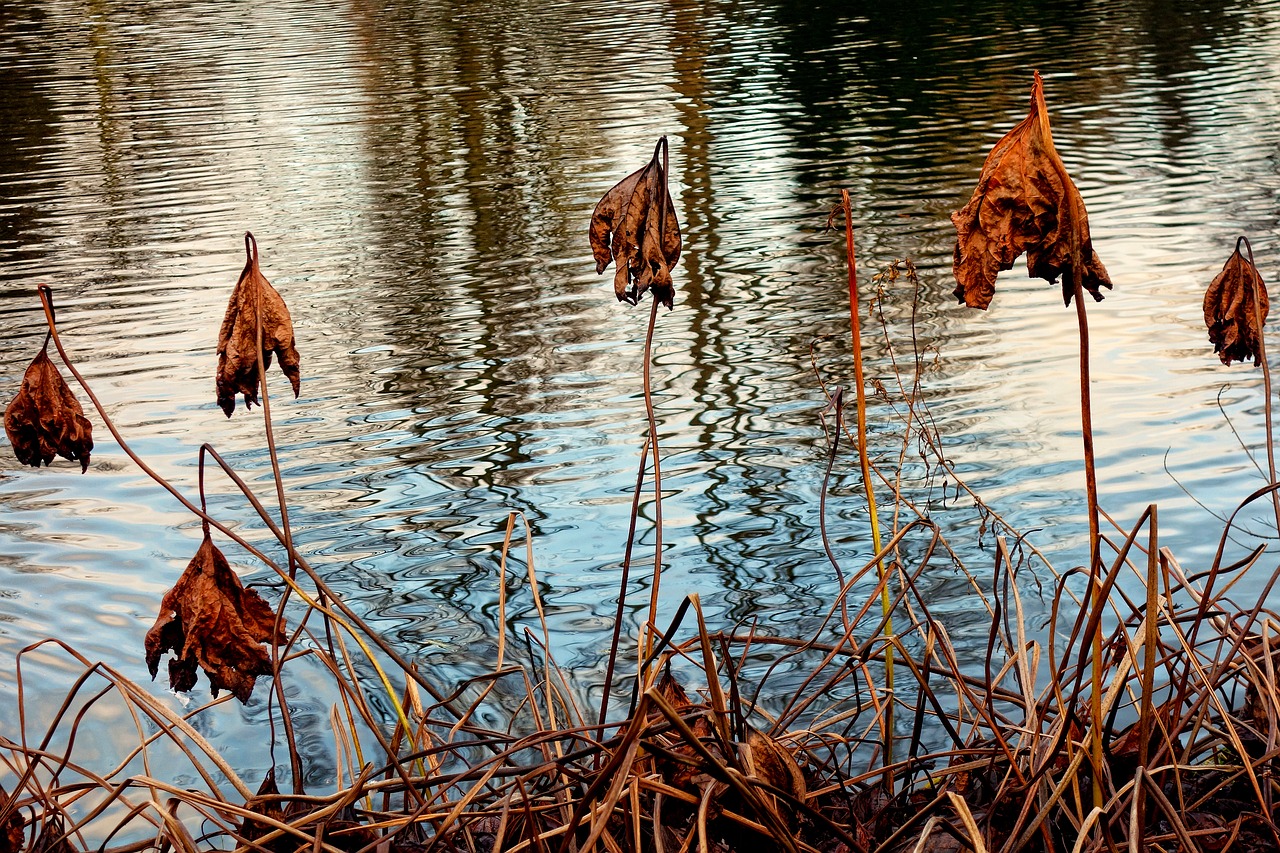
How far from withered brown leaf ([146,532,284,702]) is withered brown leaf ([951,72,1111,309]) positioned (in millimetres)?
1488

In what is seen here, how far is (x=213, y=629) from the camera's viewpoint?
2.66 m

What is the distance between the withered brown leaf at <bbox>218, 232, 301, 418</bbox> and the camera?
2580 millimetres

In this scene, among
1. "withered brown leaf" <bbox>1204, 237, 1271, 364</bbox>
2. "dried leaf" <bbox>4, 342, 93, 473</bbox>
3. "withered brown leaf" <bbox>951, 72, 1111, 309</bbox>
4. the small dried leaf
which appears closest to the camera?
"withered brown leaf" <bbox>951, 72, 1111, 309</bbox>

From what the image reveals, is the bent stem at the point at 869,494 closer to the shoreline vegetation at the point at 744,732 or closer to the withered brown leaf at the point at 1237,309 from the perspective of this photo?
the shoreline vegetation at the point at 744,732

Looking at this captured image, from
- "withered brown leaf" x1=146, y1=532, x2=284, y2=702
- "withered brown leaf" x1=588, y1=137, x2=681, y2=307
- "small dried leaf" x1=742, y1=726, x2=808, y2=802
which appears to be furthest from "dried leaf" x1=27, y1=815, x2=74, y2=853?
"withered brown leaf" x1=588, y1=137, x2=681, y2=307

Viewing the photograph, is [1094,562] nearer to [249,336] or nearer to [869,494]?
[869,494]

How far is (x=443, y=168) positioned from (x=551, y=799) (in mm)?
11587

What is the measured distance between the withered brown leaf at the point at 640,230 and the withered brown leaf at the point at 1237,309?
3.95ft

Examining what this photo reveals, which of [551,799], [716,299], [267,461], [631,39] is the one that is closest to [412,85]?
[631,39]

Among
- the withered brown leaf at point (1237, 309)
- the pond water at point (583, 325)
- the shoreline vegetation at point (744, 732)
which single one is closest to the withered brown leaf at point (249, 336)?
the shoreline vegetation at point (744, 732)

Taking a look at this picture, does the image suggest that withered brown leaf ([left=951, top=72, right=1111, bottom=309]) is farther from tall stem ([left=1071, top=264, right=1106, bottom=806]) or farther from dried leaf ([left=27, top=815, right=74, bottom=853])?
dried leaf ([left=27, top=815, right=74, bottom=853])

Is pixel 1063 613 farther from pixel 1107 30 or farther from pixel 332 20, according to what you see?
pixel 332 20

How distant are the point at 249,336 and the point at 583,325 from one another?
5.69 metres

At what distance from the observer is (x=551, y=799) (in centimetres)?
283
